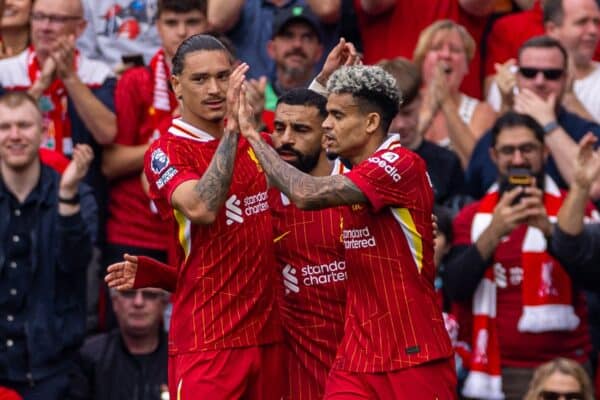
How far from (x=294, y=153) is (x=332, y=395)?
1.61m

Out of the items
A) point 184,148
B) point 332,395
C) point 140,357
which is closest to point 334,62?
point 184,148

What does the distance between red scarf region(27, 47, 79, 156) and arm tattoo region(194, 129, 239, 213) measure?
4.22 meters

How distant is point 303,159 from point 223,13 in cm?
361

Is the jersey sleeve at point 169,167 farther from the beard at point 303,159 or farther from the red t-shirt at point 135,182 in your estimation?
the red t-shirt at point 135,182

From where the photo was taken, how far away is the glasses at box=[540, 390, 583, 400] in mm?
10477

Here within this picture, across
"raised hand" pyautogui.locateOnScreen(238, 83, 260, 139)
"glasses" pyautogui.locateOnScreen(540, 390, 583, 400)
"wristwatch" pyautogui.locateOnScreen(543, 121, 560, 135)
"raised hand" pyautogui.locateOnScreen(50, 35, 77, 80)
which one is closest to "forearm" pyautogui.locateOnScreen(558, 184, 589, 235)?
"wristwatch" pyautogui.locateOnScreen(543, 121, 560, 135)

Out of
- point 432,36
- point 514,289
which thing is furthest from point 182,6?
point 514,289

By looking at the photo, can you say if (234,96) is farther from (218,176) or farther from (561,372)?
(561,372)

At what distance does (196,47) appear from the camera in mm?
8797

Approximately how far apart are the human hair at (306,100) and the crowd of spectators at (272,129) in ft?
1.15

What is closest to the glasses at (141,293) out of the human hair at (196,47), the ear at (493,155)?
the ear at (493,155)

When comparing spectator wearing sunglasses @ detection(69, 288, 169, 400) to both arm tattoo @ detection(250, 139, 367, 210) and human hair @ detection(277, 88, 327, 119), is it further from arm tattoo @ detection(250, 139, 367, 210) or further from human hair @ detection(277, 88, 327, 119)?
arm tattoo @ detection(250, 139, 367, 210)

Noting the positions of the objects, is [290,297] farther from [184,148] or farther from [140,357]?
[140,357]

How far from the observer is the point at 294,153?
9.47 m
